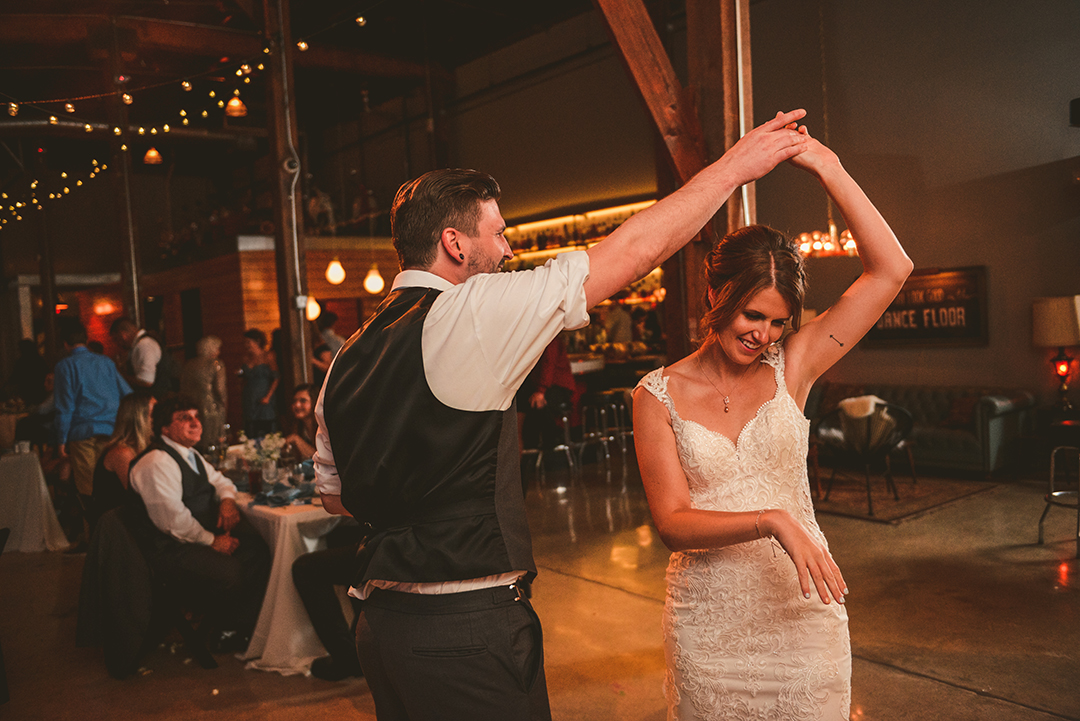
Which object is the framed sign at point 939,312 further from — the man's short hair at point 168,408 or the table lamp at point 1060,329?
the man's short hair at point 168,408

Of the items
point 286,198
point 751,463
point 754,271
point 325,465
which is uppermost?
point 286,198

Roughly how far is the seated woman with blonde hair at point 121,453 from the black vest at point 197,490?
0.34 metres

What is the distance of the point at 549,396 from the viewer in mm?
7695

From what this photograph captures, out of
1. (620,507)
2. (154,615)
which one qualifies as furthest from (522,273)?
(620,507)

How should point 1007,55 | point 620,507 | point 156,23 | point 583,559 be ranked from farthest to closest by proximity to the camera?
point 156,23 → point 1007,55 → point 620,507 → point 583,559

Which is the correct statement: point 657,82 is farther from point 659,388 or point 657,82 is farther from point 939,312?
point 939,312

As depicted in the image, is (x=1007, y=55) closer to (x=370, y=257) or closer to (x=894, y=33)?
(x=894, y=33)

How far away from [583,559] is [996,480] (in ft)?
13.6

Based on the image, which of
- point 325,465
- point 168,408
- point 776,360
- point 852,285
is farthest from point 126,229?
point 852,285

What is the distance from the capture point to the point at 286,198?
22.3 ft

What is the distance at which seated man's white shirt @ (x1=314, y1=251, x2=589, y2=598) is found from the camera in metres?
1.17

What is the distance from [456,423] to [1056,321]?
23.2 feet

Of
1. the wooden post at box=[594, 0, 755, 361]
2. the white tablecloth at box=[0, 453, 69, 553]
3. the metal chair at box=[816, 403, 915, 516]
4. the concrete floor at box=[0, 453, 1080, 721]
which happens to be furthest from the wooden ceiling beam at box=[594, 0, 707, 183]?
the white tablecloth at box=[0, 453, 69, 553]

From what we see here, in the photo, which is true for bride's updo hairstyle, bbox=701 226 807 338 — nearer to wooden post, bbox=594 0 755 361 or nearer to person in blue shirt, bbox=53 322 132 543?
wooden post, bbox=594 0 755 361
